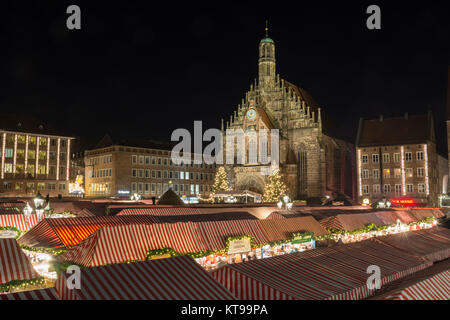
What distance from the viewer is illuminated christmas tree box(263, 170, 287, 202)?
59.0 metres

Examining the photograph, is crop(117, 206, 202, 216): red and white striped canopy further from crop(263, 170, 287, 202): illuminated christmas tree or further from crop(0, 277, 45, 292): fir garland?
crop(263, 170, 287, 202): illuminated christmas tree

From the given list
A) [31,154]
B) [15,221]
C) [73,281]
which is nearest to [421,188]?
[15,221]

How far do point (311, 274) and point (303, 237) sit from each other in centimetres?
960

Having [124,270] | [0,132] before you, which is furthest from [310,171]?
[124,270]

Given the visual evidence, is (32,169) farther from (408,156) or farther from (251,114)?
(408,156)

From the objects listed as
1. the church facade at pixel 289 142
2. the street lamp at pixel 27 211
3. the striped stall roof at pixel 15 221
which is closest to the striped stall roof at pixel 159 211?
the street lamp at pixel 27 211

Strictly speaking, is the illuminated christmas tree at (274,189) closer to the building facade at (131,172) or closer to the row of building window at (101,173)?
the building facade at (131,172)

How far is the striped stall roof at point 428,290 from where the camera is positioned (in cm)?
887

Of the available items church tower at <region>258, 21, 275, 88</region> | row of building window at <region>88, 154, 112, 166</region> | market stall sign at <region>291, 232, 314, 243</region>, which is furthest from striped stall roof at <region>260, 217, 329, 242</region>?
row of building window at <region>88, 154, 112, 166</region>

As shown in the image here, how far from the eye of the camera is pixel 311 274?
10953mm

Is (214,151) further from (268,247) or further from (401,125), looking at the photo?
(268,247)

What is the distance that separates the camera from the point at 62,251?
14.6 m

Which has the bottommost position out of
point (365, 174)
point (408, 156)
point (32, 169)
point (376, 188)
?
point (376, 188)

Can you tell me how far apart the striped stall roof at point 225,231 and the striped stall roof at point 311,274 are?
15.4ft
